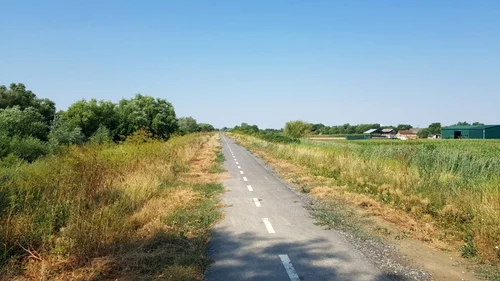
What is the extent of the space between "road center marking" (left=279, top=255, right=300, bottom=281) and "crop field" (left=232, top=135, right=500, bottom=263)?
3343 mm

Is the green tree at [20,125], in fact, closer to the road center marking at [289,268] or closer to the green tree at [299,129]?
the road center marking at [289,268]

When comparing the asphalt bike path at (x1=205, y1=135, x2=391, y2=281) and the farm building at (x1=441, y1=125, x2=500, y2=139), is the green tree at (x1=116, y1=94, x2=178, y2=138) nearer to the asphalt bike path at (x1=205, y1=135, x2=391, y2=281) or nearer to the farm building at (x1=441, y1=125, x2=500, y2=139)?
the asphalt bike path at (x1=205, y1=135, x2=391, y2=281)

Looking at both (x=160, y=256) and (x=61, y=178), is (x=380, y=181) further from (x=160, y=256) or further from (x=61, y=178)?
(x=61, y=178)

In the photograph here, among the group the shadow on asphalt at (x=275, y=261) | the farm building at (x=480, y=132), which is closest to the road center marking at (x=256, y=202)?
the shadow on asphalt at (x=275, y=261)

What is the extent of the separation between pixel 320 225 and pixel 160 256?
4223 mm

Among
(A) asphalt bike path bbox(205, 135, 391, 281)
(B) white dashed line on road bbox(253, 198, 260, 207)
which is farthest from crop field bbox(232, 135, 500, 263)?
(B) white dashed line on road bbox(253, 198, 260, 207)

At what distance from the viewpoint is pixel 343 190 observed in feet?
42.1

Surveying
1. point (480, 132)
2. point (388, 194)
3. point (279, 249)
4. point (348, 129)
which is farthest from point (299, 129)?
point (348, 129)

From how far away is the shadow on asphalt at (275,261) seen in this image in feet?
16.0

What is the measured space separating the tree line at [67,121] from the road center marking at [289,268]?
12.0 metres

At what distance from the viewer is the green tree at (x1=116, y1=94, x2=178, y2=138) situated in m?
65.7

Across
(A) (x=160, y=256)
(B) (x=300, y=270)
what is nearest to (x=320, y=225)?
(B) (x=300, y=270)

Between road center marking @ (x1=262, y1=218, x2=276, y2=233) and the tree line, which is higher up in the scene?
the tree line

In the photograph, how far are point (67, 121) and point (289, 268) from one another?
54.9m
